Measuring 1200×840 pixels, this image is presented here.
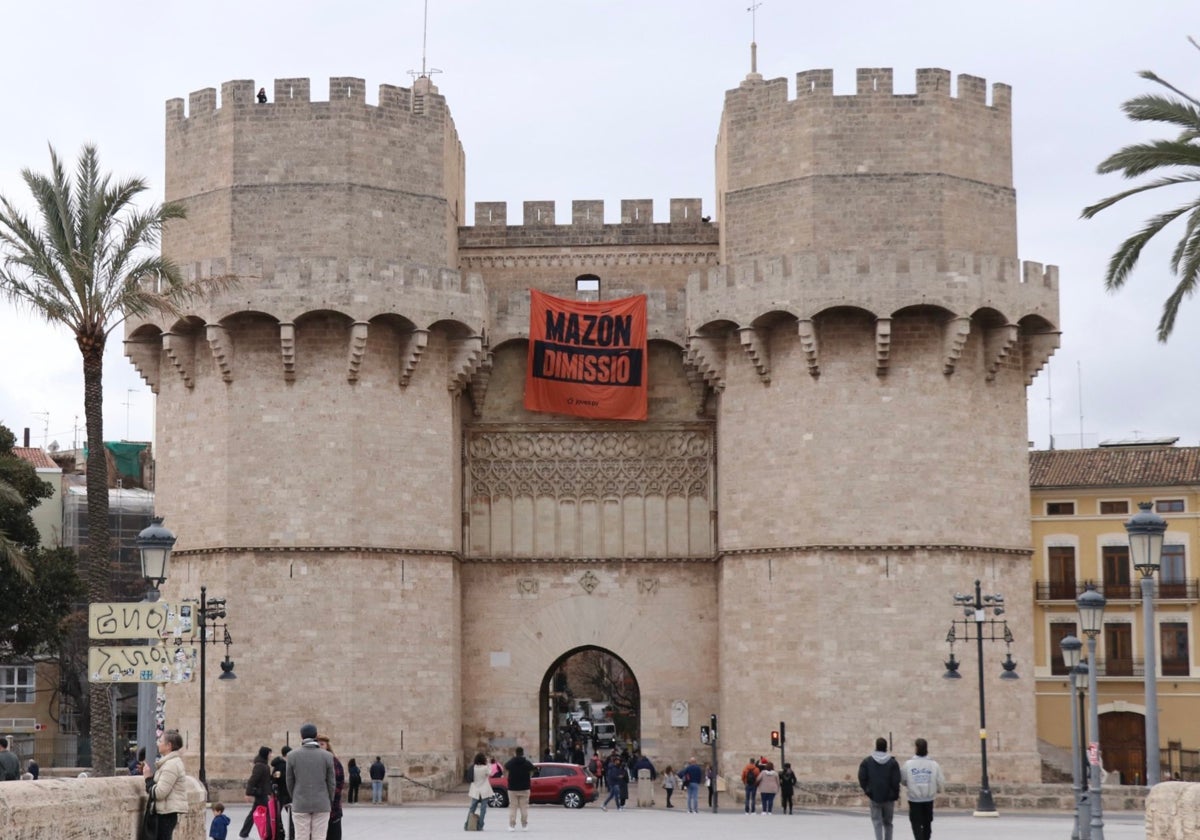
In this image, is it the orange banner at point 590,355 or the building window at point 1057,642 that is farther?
the building window at point 1057,642

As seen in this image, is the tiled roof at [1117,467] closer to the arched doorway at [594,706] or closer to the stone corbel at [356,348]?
the arched doorway at [594,706]

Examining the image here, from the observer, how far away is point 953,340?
3444cm

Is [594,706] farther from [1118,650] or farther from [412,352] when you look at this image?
[412,352]

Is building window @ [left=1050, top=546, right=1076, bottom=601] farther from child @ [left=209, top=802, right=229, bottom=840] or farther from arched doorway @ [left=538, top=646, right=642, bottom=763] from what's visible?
child @ [left=209, top=802, right=229, bottom=840]

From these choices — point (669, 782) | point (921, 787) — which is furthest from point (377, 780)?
point (921, 787)

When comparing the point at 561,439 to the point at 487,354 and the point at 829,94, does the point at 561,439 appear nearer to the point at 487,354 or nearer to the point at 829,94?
the point at 487,354

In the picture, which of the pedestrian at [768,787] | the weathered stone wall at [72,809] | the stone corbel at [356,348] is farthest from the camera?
the stone corbel at [356,348]

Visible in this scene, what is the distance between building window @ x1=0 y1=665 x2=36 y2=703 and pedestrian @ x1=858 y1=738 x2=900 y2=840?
41.2 m

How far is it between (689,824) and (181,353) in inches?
578

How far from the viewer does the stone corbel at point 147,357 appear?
36.8 meters

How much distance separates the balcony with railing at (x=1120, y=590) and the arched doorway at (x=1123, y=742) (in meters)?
3.11

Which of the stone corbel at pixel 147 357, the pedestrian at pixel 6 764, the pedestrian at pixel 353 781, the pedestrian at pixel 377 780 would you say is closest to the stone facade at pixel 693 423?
the stone corbel at pixel 147 357

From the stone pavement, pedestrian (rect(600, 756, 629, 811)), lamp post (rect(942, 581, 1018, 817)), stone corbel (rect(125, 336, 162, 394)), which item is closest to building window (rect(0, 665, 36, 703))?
stone corbel (rect(125, 336, 162, 394))

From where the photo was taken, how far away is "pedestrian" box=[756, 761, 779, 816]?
103 feet
